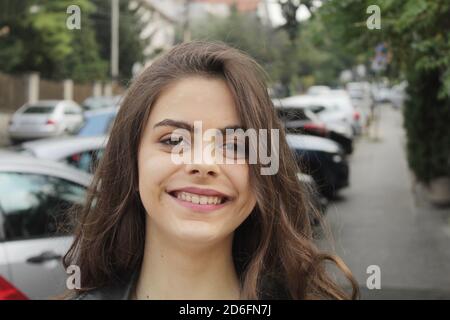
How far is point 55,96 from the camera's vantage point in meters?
27.9

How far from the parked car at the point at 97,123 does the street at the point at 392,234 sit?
3068mm

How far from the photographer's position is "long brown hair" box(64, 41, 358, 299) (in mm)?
1370

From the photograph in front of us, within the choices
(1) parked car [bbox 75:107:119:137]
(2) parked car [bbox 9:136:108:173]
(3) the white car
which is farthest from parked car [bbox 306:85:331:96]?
(2) parked car [bbox 9:136:108:173]

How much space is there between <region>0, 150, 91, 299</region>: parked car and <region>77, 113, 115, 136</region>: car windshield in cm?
405

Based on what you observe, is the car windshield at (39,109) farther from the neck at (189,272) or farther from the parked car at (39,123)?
the neck at (189,272)

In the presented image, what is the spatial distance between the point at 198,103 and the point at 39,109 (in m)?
18.6

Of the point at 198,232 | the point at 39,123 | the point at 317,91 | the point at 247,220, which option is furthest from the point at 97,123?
the point at 317,91

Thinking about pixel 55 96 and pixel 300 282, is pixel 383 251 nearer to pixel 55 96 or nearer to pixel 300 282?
pixel 300 282

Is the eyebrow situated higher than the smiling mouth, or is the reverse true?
the eyebrow

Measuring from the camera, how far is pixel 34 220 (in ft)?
11.5

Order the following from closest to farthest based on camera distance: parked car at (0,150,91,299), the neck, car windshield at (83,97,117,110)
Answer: the neck → parked car at (0,150,91,299) → car windshield at (83,97,117,110)

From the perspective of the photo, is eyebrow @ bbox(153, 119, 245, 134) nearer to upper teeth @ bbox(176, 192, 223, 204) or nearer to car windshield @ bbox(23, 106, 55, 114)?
upper teeth @ bbox(176, 192, 223, 204)

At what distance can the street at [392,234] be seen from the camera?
14.4 feet
